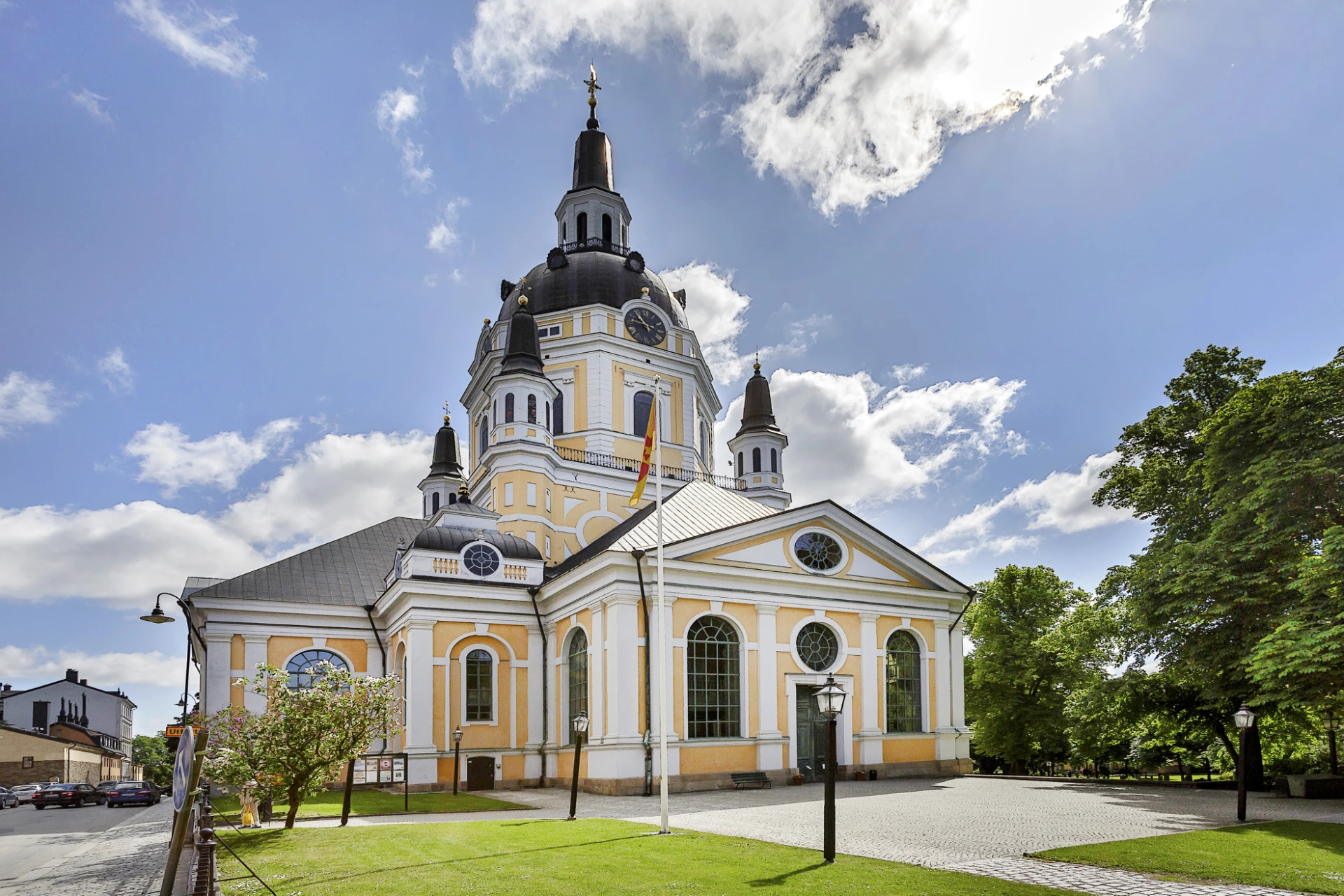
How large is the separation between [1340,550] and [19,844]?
87.7 feet

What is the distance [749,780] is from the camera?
25672 mm

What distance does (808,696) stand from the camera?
28125 millimetres

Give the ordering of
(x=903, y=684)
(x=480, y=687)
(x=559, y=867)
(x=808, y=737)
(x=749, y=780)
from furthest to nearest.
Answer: (x=903, y=684)
(x=480, y=687)
(x=808, y=737)
(x=749, y=780)
(x=559, y=867)

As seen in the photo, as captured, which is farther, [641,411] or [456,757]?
[641,411]

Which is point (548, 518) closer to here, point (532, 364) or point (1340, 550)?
point (532, 364)

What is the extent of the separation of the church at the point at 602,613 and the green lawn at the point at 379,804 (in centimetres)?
223

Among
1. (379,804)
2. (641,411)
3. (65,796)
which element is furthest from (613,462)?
(65,796)

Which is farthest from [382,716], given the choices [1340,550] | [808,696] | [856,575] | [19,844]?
[1340,550]

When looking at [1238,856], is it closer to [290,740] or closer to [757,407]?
[290,740]

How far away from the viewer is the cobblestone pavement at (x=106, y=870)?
1227 centimetres

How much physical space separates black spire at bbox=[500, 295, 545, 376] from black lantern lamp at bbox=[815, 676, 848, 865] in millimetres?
23888

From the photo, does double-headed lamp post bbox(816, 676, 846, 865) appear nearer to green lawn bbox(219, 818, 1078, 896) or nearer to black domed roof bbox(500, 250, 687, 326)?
green lawn bbox(219, 818, 1078, 896)

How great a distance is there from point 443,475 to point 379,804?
22.7 metres

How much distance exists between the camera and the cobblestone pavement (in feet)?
40.2
